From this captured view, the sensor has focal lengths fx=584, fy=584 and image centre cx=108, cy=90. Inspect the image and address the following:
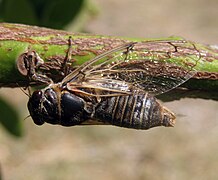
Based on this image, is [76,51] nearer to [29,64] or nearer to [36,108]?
[29,64]

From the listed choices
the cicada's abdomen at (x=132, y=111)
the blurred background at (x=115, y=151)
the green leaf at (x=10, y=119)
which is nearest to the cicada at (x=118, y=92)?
the cicada's abdomen at (x=132, y=111)

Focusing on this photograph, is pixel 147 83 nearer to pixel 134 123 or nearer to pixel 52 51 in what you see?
pixel 134 123

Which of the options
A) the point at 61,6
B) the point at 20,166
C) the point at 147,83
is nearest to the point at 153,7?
the point at 20,166

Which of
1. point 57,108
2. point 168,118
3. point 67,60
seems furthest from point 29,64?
point 168,118

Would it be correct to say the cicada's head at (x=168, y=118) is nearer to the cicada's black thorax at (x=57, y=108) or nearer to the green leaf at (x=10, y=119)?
the cicada's black thorax at (x=57, y=108)

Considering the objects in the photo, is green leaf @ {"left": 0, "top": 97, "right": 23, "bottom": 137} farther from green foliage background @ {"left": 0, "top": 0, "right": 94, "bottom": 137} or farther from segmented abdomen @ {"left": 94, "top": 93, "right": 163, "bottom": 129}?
segmented abdomen @ {"left": 94, "top": 93, "right": 163, "bottom": 129}

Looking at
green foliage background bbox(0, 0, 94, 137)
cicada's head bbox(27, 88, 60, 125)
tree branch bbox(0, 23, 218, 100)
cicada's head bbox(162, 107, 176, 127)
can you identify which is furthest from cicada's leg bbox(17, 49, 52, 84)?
green foliage background bbox(0, 0, 94, 137)
